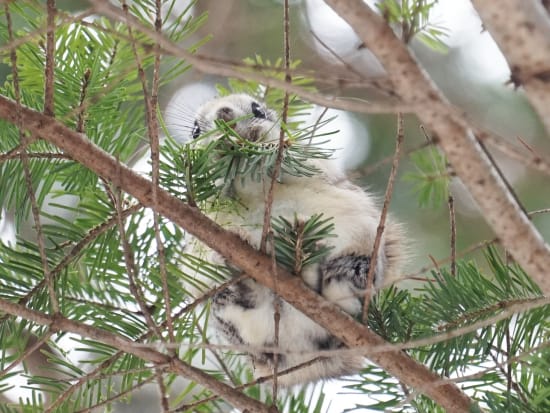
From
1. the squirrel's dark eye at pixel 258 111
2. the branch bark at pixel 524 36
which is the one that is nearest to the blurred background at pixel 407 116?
the squirrel's dark eye at pixel 258 111

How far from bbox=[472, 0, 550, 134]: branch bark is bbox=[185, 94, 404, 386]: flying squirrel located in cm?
73

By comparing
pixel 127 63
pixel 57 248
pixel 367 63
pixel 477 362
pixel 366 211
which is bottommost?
pixel 477 362

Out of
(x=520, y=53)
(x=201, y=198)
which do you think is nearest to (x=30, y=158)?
(x=201, y=198)

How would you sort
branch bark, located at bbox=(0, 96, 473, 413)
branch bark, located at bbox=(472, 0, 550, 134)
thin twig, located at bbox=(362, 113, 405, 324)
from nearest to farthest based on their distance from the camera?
branch bark, located at bbox=(472, 0, 550, 134)
thin twig, located at bbox=(362, 113, 405, 324)
branch bark, located at bbox=(0, 96, 473, 413)

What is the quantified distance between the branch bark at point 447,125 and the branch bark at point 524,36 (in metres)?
0.03

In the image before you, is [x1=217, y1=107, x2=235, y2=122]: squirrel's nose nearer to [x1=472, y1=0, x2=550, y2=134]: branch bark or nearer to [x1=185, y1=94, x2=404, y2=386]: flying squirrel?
[x1=185, y1=94, x2=404, y2=386]: flying squirrel

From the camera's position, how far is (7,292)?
4.36 ft

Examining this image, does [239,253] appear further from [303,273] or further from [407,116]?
[407,116]

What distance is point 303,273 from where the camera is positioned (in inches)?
57.9

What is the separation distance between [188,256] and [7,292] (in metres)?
0.28

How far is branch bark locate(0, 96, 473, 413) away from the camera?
1164mm

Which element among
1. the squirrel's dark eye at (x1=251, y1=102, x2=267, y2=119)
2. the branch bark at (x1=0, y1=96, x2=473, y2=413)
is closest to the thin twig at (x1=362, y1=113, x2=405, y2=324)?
the branch bark at (x1=0, y1=96, x2=473, y2=413)

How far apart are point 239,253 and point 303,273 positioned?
0.27 m

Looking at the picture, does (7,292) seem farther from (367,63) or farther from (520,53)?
(367,63)
